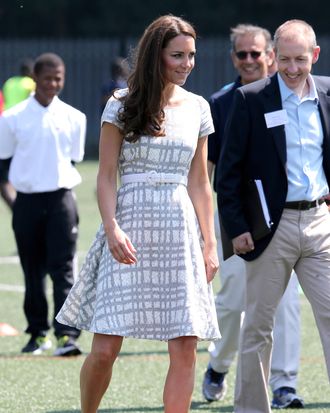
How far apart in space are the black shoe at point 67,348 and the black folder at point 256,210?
342cm

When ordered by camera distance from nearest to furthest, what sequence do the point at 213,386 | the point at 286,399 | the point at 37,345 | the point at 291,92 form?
the point at 291,92 → the point at 286,399 → the point at 213,386 → the point at 37,345

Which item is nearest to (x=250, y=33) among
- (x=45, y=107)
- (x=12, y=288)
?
(x=45, y=107)

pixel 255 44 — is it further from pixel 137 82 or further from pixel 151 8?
pixel 151 8

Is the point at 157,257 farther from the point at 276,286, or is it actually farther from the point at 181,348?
the point at 276,286

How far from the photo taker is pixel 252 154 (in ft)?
22.4

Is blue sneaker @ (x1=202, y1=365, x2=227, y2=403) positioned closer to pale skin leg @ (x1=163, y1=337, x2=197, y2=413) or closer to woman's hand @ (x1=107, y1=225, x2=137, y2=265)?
pale skin leg @ (x1=163, y1=337, x2=197, y2=413)

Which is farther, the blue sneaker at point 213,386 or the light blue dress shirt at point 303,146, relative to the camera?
the blue sneaker at point 213,386

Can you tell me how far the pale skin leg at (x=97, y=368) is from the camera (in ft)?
20.6

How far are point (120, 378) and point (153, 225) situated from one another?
2.97 metres

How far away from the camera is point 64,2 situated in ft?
136

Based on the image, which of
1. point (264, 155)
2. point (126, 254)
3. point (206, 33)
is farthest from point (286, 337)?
point (206, 33)

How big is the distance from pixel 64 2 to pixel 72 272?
31856 millimetres

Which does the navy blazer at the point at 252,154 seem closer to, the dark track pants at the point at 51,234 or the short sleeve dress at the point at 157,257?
the short sleeve dress at the point at 157,257

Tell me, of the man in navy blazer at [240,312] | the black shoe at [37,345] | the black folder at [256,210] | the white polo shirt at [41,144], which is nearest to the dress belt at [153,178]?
the black folder at [256,210]
